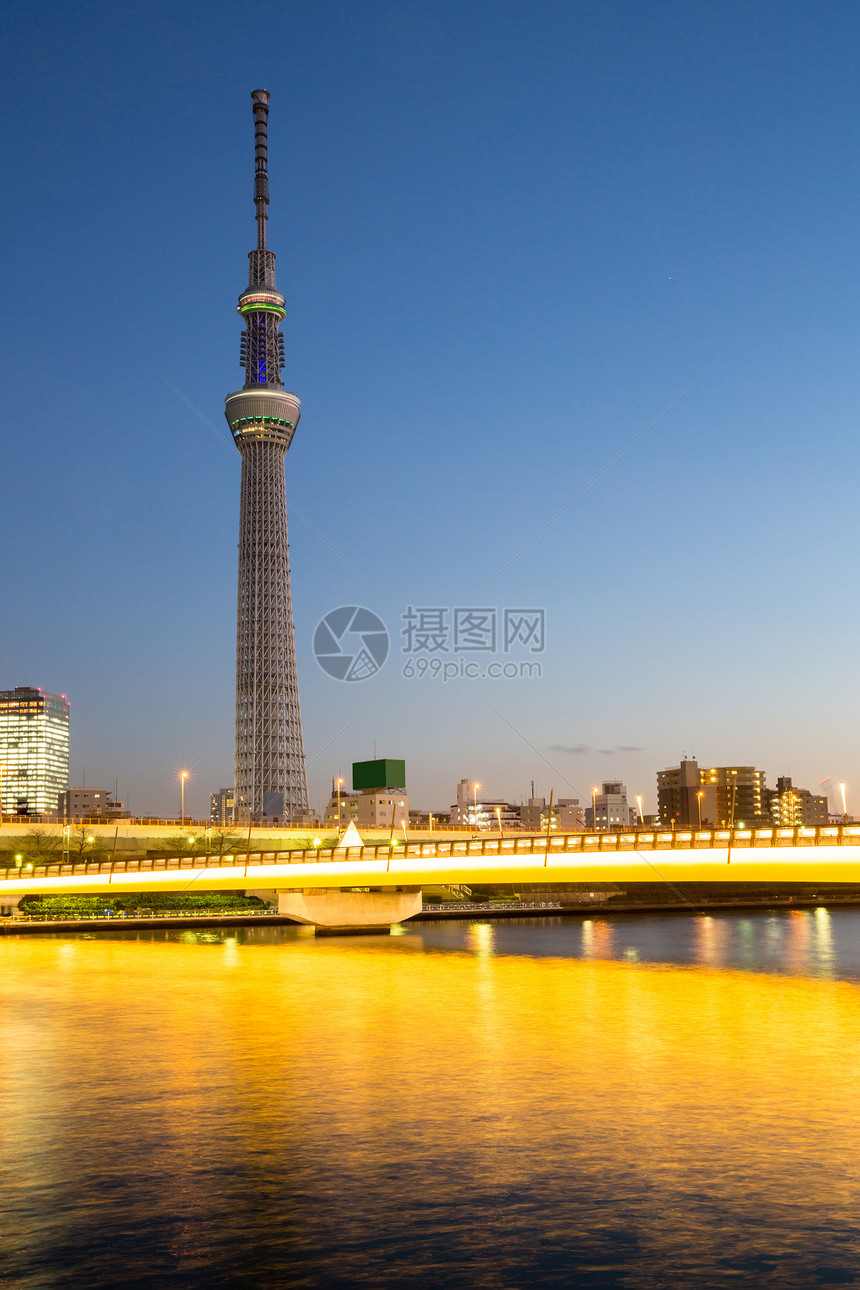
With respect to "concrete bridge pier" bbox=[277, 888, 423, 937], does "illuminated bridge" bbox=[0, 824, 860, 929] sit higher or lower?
higher

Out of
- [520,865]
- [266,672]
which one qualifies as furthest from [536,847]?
[266,672]

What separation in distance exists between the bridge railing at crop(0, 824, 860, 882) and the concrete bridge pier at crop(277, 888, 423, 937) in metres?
5.65

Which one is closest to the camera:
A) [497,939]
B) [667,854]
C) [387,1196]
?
[387,1196]

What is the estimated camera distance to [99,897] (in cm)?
9750

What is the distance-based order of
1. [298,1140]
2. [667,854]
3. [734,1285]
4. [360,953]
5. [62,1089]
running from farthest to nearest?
[360,953] → [667,854] → [62,1089] → [298,1140] → [734,1285]

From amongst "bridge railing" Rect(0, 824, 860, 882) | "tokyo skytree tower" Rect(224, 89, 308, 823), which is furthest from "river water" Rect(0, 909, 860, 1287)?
"tokyo skytree tower" Rect(224, 89, 308, 823)

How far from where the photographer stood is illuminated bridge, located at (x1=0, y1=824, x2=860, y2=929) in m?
50.8

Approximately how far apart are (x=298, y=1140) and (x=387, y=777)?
466 feet

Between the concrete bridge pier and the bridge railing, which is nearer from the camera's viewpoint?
the bridge railing

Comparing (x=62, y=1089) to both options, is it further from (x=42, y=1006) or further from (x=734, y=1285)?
(x=734, y=1285)

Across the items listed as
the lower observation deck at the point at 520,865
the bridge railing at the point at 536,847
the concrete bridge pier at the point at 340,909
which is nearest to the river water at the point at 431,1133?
the lower observation deck at the point at 520,865

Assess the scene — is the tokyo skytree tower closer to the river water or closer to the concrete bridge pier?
the concrete bridge pier

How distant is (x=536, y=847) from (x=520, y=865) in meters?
1.44

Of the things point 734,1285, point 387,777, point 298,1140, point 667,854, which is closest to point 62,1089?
point 298,1140
